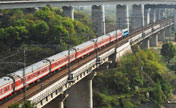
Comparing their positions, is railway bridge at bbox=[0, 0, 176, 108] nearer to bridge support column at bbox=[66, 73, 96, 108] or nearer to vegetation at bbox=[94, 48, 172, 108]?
bridge support column at bbox=[66, 73, 96, 108]

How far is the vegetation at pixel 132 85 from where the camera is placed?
51.5 m

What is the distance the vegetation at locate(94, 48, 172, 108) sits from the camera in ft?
169

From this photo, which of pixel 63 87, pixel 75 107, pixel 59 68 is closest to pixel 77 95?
pixel 75 107

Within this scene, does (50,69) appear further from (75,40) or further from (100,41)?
(75,40)

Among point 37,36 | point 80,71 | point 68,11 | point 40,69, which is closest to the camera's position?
point 40,69

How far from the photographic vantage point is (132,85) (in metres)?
54.8

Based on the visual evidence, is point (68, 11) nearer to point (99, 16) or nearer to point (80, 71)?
point (99, 16)

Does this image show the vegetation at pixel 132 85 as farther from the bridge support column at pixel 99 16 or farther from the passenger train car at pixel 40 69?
the bridge support column at pixel 99 16

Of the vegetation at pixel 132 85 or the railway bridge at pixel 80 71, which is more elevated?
the railway bridge at pixel 80 71

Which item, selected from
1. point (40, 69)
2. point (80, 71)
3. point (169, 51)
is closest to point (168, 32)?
point (169, 51)

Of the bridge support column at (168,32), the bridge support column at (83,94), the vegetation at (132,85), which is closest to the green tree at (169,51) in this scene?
the vegetation at (132,85)

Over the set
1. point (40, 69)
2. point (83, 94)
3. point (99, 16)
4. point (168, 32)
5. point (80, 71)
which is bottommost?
point (83, 94)

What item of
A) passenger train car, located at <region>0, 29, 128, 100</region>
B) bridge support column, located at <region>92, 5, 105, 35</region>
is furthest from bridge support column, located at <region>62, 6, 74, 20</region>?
passenger train car, located at <region>0, 29, 128, 100</region>

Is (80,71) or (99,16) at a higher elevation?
(99,16)
